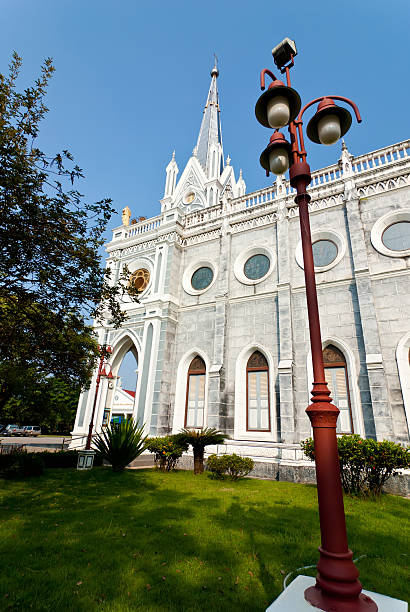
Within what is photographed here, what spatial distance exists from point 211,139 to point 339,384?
28.4 m

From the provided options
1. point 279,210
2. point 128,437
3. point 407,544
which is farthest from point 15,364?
point 279,210

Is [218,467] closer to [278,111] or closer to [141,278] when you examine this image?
[278,111]

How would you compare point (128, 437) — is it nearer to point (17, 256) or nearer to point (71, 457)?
point (71, 457)

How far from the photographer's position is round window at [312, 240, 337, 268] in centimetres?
1301

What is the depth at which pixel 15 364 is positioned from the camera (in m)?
8.84

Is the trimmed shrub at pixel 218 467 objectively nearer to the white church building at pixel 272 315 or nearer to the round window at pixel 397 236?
the white church building at pixel 272 315

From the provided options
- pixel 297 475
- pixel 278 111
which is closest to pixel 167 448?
pixel 297 475

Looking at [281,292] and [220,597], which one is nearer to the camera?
[220,597]

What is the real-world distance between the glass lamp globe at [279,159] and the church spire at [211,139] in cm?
2487

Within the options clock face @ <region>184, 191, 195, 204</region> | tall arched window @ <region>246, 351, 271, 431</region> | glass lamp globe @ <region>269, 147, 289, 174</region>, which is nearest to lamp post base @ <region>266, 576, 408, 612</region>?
glass lamp globe @ <region>269, 147, 289, 174</region>

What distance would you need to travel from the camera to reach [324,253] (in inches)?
521

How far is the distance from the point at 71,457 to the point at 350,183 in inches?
598

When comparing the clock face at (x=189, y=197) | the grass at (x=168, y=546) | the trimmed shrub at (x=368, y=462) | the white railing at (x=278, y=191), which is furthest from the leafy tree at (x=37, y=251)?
the clock face at (x=189, y=197)

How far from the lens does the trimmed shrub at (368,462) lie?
7516 mm
